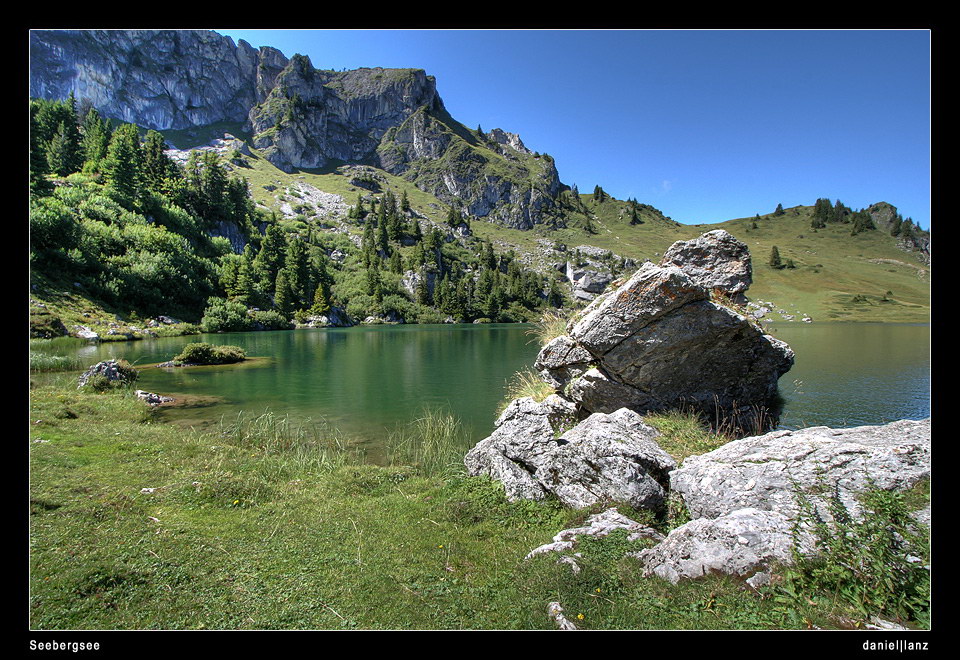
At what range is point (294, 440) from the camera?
15133 millimetres

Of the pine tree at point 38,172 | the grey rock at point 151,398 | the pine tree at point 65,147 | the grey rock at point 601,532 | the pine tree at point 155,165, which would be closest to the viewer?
the grey rock at point 601,532

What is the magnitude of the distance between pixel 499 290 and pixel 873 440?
138m

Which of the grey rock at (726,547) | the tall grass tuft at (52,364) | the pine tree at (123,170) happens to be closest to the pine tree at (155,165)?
the pine tree at (123,170)

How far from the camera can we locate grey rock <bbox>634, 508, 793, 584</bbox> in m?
4.71

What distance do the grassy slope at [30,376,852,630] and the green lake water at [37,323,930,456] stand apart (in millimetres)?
7565

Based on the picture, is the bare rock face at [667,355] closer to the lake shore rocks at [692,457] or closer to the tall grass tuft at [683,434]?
the lake shore rocks at [692,457]

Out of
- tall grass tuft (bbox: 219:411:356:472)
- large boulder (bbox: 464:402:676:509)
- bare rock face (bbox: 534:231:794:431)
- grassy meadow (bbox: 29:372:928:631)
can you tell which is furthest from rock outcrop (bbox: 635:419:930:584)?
tall grass tuft (bbox: 219:411:356:472)

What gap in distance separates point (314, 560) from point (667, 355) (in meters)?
10.1

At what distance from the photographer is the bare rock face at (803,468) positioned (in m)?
4.99

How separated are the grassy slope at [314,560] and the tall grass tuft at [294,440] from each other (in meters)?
2.05

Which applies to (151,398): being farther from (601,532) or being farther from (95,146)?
(95,146)

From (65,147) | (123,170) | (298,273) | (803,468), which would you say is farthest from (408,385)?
(65,147)
